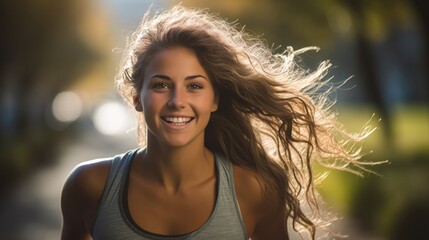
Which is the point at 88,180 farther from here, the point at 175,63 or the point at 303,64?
the point at 303,64

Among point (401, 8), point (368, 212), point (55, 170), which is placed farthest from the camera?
point (55, 170)

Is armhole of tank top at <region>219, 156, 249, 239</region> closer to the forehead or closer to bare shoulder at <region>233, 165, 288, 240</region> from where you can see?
bare shoulder at <region>233, 165, 288, 240</region>

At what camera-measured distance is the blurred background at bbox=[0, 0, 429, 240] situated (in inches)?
470

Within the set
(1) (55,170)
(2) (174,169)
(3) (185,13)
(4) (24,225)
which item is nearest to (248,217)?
(2) (174,169)

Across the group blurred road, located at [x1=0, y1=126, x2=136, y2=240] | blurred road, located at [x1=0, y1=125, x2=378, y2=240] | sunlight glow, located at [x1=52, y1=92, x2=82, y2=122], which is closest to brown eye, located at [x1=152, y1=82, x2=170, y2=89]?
blurred road, located at [x1=0, y1=126, x2=136, y2=240]

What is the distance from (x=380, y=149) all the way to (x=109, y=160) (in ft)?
50.6

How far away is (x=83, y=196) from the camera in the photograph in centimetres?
431

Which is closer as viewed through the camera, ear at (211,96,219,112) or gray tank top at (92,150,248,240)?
gray tank top at (92,150,248,240)


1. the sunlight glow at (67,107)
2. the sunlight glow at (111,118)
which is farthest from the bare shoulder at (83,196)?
the sunlight glow at (67,107)

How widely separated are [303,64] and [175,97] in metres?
2.20

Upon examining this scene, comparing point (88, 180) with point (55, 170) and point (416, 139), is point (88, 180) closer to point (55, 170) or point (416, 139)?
point (55, 170)

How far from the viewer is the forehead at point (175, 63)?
4227mm

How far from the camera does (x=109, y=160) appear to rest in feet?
14.4

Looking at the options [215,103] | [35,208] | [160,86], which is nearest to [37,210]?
[35,208]
